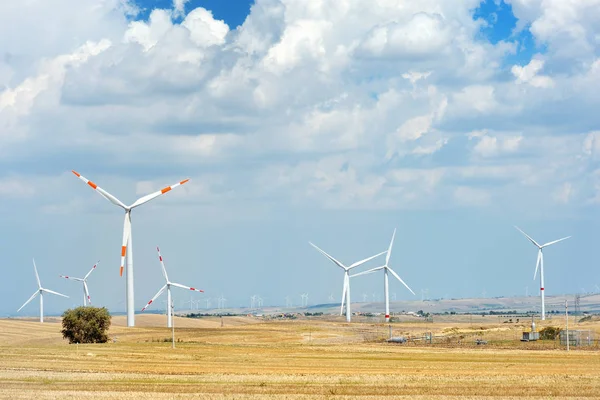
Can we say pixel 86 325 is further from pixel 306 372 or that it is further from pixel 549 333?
pixel 549 333

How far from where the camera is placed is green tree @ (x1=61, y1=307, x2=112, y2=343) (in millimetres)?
126000

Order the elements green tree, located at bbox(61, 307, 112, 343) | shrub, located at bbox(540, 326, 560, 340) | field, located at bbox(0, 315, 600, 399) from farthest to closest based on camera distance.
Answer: shrub, located at bbox(540, 326, 560, 340) < green tree, located at bbox(61, 307, 112, 343) < field, located at bbox(0, 315, 600, 399)

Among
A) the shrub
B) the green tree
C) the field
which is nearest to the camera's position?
the field

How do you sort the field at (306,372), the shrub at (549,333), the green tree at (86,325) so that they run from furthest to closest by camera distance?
the shrub at (549,333)
the green tree at (86,325)
the field at (306,372)

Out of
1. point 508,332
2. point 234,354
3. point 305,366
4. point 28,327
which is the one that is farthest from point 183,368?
point 28,327

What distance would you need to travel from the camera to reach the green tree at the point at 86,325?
12600 cm

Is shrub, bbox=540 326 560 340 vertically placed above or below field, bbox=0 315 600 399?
below

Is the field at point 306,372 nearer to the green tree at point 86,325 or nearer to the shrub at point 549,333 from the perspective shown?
the green tree at point 86,325

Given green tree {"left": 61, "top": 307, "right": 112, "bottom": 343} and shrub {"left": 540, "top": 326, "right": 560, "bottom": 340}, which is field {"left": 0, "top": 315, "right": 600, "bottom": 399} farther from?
shrub {"left": 540, "top": 326, "right": 560, "bottom": 340}

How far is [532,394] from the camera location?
53.2 m

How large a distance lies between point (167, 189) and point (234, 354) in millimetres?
36816

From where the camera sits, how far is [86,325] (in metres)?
126

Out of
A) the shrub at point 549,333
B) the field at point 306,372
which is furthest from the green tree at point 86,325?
the shrub at point 549,333

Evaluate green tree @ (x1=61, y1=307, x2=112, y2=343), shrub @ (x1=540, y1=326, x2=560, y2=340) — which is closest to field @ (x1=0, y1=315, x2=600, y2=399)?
green tree @ (x1=61, y1=307, x2=112, y2=343)
